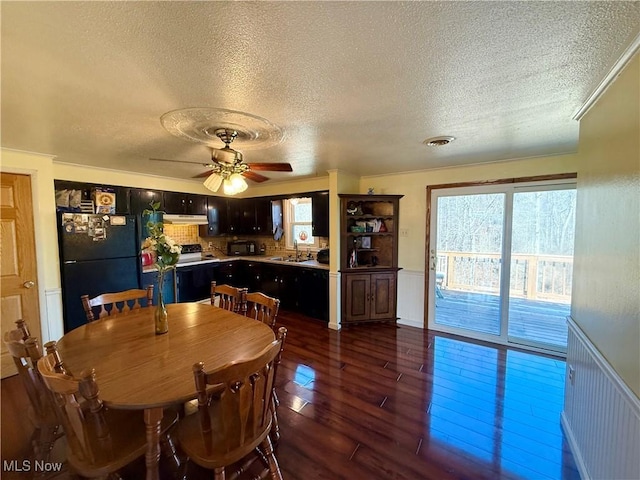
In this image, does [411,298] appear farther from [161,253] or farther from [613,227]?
[161,253]

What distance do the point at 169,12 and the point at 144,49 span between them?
300 millimetres

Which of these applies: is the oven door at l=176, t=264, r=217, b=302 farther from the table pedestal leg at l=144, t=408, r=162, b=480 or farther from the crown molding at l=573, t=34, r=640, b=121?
the crown molding at l=573, t=34, r=640, b=121

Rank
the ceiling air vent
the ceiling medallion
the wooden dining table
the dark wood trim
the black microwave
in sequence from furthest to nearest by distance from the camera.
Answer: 1. the black microwave
2. the dark wood trim
3. the ceiling air vent
4. the ceiling medallion
5. the wooden dining table

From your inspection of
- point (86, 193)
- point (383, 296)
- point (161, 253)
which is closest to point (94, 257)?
point (86, 193)

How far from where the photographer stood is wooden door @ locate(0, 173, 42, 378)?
2701 millimetres

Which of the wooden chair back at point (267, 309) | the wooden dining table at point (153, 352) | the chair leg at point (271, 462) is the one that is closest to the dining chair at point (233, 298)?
the wooden chair back at point (267, 309)

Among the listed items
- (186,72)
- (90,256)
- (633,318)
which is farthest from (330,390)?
(90,256)

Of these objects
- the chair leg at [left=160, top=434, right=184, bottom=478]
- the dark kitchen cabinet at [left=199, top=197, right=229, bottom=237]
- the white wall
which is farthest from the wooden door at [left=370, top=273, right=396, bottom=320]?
the dark kitchen cabinet at [left=199, top=197, right=229, bottom=237]

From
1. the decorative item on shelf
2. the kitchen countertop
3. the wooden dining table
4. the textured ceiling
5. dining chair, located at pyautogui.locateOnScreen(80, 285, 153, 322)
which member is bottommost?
the wooden dining table

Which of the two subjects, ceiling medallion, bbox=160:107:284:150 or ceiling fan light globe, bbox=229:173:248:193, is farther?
ceiling fan light globe, bbox=229:173:248:193

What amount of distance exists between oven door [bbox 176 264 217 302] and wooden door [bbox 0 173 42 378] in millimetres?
1644

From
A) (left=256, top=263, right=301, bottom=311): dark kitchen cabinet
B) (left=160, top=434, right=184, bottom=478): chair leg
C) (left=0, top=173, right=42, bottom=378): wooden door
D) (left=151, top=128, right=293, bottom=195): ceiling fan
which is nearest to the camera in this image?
(left=160, top=434, right=184, bottom=478): chair leg

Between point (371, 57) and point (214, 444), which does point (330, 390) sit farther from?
point (371, 57)

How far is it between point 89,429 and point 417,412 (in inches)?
84.9
